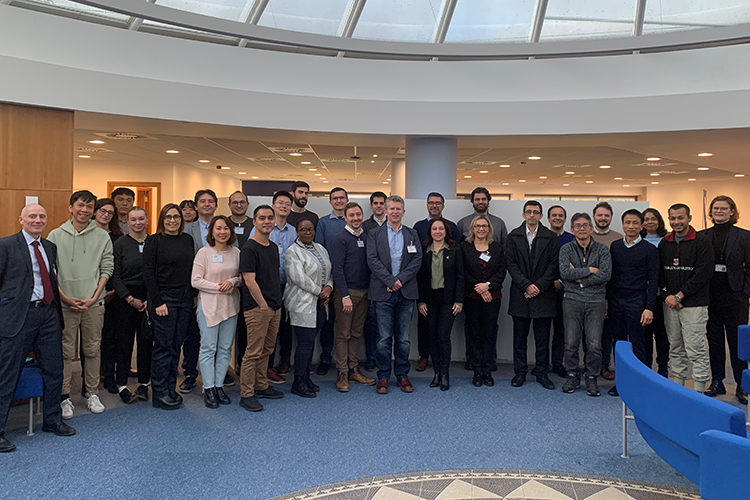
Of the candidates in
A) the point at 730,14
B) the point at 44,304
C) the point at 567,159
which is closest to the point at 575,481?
the point at 44,304

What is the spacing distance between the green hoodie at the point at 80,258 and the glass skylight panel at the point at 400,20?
4.70 metres

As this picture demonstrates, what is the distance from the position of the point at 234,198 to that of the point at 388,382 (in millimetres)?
2395

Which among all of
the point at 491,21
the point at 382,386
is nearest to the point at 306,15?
the point at 491,21

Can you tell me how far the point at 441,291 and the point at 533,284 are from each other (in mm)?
891

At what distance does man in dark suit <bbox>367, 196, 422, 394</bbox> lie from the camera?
15.9ft

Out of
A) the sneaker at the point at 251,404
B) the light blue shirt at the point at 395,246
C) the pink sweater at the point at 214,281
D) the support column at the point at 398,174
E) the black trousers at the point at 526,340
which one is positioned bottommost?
the sneaker at the point at 251,404

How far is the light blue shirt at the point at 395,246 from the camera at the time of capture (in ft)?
16.3

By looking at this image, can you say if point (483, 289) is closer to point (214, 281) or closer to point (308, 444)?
point (308, 444)

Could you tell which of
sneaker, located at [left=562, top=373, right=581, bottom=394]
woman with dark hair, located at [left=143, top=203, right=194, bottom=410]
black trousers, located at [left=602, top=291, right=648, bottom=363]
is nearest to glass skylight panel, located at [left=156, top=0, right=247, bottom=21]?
woman with dark hair, located at [left=143, top=203, right=194, bottom=410]

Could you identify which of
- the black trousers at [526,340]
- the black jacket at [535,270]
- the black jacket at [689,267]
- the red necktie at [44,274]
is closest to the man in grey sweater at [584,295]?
the black jacket at [535,270]

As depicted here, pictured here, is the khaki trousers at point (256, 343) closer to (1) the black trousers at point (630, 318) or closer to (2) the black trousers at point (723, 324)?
(1) the black trousers at point (630, 318)

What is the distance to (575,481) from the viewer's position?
3168 mm

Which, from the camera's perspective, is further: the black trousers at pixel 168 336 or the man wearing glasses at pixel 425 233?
the man wearing glasses at pixel 425 233

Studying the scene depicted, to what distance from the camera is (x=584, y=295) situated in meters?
4.86
